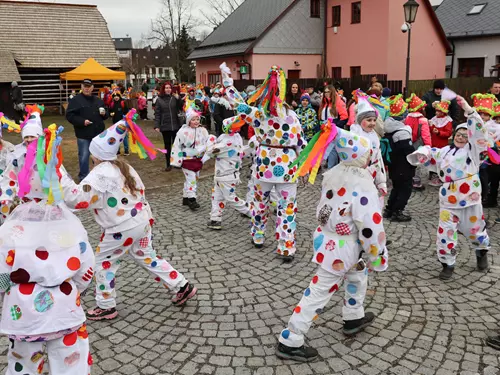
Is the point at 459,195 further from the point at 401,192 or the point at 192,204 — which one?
the point at 192,204

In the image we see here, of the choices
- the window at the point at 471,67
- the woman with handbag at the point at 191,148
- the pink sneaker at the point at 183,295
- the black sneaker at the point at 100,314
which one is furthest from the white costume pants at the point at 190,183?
the window at the point at 471,67

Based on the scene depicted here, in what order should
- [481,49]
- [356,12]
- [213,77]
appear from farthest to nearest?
[213,77], [481,49], [356,12]

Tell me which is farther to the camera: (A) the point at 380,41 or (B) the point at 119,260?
(A) the point at 380,41

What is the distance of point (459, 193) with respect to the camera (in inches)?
206

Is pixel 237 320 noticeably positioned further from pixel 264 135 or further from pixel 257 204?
pixel 264 135

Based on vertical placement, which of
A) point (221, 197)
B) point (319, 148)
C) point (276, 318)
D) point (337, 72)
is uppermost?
point (337, 72)

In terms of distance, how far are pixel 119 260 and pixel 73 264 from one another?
1.63 metres

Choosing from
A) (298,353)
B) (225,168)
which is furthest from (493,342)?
(225,168)

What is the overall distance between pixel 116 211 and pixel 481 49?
2781 centimetres

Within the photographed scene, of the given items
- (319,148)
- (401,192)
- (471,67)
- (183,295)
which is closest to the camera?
(319,148)

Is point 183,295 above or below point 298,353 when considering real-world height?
above

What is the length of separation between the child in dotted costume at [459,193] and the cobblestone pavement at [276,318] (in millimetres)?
430

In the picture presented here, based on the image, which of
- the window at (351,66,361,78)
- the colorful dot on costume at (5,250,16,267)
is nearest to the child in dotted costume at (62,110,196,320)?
the colorful dot on costume at (5,250,16,267)

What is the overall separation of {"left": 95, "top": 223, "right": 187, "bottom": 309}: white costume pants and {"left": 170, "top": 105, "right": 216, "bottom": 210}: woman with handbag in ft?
11.7
